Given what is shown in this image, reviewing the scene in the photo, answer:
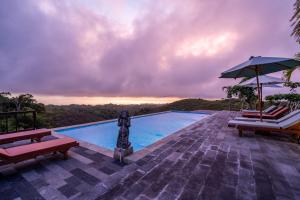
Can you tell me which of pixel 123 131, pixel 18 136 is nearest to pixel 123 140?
pixel 123 131

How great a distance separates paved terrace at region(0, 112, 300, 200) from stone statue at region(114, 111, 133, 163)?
23 cm

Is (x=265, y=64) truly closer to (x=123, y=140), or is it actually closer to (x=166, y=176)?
(x=166, y=176)

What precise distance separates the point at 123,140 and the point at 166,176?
1.26 m

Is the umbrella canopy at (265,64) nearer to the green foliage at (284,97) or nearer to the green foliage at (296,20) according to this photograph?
the green foliage at (296,20)

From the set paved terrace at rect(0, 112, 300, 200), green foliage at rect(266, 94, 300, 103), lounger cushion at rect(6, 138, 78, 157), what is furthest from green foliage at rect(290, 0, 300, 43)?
lounger cushion at rect(6, 138, 78, 157)

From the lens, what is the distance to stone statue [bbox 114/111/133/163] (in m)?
2.96

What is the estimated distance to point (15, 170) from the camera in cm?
259

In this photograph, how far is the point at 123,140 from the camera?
304 cm

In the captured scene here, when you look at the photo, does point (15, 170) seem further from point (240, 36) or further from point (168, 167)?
point (240, 36)

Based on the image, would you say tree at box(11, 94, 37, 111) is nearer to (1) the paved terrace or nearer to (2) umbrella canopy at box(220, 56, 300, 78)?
(1) the paved terrace

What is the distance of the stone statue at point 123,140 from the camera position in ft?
9.71

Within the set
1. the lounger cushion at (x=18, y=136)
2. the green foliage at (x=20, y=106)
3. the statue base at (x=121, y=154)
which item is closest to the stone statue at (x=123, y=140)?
the statue base at (x=121, y=154)

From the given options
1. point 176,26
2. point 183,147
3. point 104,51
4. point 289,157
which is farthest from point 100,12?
point 289,157

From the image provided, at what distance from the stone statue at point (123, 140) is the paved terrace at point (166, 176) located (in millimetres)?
231
